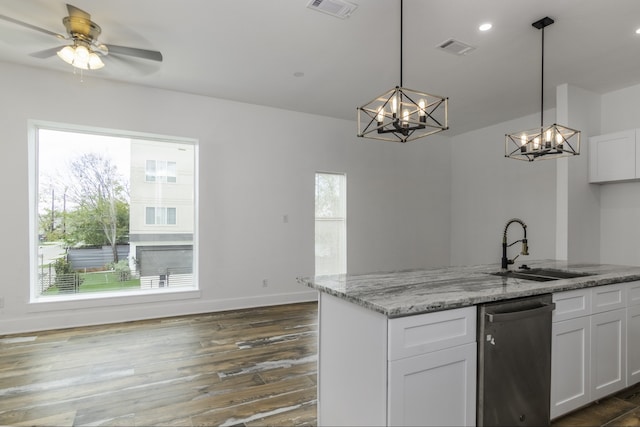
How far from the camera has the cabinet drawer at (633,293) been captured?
254 centimetres

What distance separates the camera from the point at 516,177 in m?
5.67

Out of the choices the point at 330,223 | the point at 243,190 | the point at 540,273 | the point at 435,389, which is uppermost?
the point at 243,190

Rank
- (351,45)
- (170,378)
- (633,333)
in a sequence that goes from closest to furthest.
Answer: (633,333) < (170,378) < (351,45)

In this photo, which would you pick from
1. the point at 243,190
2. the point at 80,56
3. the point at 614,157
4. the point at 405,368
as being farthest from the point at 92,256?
the point at 614,157

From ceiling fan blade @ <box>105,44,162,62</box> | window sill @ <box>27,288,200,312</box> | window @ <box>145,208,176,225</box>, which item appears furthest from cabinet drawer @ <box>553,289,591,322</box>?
window @ <box>145,208,176,225</box>

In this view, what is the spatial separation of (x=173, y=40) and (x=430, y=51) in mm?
2502

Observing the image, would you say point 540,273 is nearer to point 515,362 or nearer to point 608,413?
point 608,413

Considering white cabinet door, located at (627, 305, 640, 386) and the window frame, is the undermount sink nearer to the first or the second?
white cabinet door, located at (627, 305, 640, 386)

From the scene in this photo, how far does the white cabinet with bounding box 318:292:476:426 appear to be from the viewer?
5.04ft

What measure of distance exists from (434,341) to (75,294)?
4442 millimetres

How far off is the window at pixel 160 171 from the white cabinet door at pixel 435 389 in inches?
167

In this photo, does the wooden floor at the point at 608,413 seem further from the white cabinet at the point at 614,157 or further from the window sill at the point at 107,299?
the window sill at the point at 107,299

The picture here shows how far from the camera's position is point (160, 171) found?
4758mm

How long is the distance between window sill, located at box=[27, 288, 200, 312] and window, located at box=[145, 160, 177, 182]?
1.52 metres
